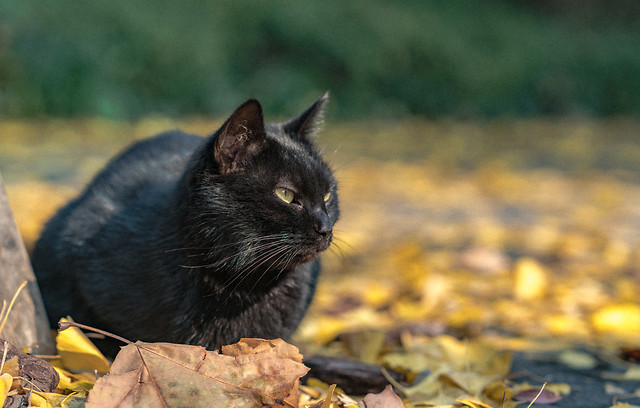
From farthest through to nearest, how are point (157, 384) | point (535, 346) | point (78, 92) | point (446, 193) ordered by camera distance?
1. point (78, 92)
2. point (446, 193)
3. point (535, 346)
4. point (157, 384)

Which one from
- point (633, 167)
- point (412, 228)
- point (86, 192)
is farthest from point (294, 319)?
point (633, 167)

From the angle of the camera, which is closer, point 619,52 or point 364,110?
point 364,110

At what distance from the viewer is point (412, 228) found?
493 centimetres

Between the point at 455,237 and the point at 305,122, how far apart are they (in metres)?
2.53

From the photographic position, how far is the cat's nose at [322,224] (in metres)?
2.06

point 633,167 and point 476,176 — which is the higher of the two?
point 633,167

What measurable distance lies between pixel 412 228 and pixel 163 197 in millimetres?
2834

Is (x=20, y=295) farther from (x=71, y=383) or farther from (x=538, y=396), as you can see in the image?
(x=538, y=396)

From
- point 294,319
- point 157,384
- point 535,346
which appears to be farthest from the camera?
point 535,346

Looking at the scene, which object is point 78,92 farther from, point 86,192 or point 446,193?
point 86,192

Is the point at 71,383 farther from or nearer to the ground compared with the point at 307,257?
nearer to the ground

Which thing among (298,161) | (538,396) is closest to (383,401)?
(538,396)

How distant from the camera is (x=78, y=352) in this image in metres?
1.97

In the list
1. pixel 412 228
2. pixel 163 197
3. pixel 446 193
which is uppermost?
pixel 446 193
